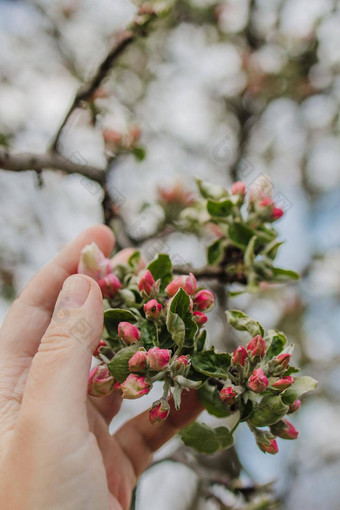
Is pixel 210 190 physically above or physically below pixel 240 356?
above

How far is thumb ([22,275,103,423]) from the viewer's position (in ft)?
3.49

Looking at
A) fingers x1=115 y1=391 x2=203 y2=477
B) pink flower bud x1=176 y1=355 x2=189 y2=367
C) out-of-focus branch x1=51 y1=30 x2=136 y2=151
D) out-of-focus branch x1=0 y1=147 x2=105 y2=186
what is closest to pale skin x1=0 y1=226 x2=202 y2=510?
pink flower bud x1=176 y1=355 x2=189 y2=367

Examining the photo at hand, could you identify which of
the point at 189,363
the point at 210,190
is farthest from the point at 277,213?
the point at 189,363

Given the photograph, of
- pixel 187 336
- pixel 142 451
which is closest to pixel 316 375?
pixel 142 451

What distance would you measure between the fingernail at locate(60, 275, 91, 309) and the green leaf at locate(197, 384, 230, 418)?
45 centimetres

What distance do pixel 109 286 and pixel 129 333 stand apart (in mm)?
271

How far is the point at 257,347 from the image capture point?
108 cm

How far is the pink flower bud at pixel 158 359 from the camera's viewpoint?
1.03 metres

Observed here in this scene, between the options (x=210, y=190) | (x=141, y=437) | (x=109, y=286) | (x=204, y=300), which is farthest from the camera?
(x=141, y=437)

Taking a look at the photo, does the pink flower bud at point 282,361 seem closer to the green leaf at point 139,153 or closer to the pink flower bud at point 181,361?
the pink flower bud at point 181,361

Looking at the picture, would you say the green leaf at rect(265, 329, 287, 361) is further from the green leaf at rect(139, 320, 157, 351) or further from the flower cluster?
the green leaf at rect(139, 320, 157, 351)

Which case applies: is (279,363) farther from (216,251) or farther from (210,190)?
(210,190)

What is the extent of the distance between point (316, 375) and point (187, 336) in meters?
3.92

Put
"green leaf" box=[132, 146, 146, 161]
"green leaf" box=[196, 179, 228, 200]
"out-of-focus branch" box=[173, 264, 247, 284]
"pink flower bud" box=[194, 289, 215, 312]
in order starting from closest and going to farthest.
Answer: "pink flower bud" box=[194, 289, 215, 312]
"green leaf" box=[196, 179, 228, 200]
"out-of-focus branch" box=[173, 264, 247, 284]
"green leaf" box=[132, 146, 146, 161]
